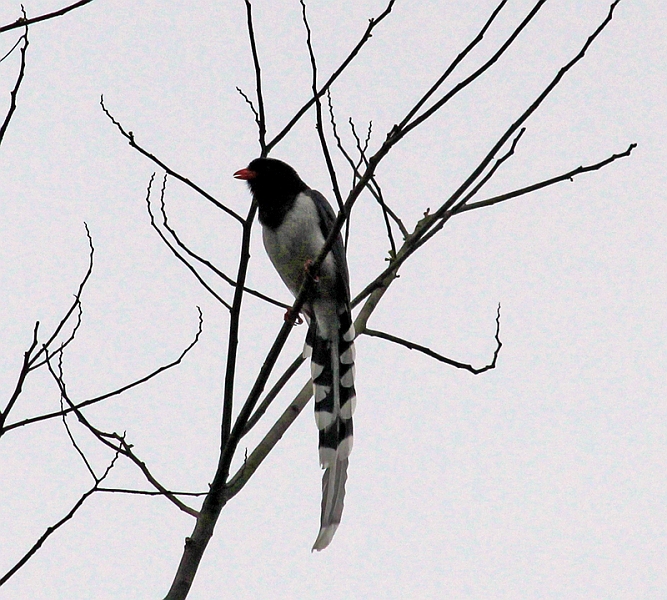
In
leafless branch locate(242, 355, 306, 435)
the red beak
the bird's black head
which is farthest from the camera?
the red beak

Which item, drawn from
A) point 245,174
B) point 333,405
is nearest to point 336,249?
point 245,174

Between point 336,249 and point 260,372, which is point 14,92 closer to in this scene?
point 260,372

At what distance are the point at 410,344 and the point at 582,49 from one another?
5.98 ft

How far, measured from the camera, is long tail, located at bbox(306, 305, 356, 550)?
14.3 ft

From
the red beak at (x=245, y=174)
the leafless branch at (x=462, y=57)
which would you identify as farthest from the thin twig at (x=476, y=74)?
the red beak at (x=245, y=174)

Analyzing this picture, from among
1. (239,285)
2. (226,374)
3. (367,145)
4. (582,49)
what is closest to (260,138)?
(239,285)

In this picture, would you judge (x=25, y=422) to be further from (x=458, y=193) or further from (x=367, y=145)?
(x=367, y=145)

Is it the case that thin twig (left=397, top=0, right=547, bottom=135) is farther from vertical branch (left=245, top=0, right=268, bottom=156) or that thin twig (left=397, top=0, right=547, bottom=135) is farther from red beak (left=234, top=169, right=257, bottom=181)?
red beak (left=234, top=169, right=257, bottom=181)

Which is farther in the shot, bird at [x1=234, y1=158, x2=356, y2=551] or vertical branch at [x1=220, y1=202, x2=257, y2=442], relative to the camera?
bird at [x1=234, y1=158, x2=356, y2=551]

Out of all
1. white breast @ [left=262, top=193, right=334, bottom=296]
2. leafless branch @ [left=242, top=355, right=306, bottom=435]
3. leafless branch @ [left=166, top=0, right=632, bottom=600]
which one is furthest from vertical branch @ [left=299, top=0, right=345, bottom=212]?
white breast @ [left=262, top=193, right=334, bottom=296]

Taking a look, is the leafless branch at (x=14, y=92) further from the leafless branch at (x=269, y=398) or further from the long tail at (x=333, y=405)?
the long tail at (x=333, y=405)

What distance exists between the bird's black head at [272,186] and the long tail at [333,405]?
2.48 ft

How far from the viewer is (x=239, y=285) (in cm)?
338

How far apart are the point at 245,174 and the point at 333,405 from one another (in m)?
1.78
